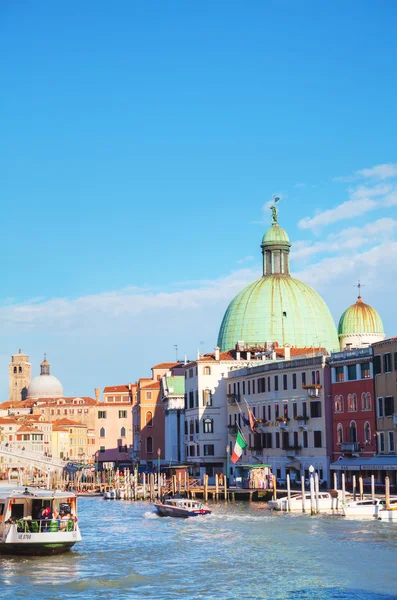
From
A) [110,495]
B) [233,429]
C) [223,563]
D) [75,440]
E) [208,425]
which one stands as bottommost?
[223,563]

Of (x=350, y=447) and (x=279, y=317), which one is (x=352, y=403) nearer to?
(x=350, y=447)

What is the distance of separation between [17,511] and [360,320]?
5581 cm

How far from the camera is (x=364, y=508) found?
163ft

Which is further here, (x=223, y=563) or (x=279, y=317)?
(x=279, y=317)

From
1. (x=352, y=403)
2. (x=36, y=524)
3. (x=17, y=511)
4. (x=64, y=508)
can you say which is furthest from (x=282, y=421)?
(x=36, y=524)

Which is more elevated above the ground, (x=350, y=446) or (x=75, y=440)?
(x=75, y=440)

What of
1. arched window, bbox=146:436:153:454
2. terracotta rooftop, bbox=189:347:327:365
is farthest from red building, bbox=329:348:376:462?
arched window, bbox=146:436:153:454

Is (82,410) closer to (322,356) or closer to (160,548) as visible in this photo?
(322,356)

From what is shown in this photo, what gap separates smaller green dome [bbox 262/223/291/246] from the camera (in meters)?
96.4

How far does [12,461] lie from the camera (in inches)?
4454

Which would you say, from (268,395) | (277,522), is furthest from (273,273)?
(277,522)

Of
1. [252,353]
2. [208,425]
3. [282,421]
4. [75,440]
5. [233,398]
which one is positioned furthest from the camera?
[75,440]

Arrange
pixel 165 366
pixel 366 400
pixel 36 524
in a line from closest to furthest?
pixel 36 524 < pixel 366 400 < pixel 165 366

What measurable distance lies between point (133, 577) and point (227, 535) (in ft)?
37.5
